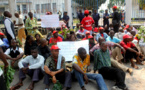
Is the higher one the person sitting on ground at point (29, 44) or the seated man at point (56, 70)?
Answer: the person sitting on ground at point (29, 44)

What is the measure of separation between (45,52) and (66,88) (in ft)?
4.69

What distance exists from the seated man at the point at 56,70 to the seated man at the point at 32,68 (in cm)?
38

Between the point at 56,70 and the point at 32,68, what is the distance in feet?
2.38

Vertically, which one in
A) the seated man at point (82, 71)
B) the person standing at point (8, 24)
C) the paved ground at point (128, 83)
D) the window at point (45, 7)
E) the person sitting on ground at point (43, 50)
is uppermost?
the window at point (45, 7)

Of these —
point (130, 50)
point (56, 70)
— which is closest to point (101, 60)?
point (56, 70)

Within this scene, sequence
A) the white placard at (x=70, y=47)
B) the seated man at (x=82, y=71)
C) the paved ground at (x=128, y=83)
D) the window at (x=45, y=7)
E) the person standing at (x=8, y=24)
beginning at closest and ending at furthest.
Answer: the seated man at (x=82, y=71), the paved ground at (x=128, y=83), the white placard at (x=70, y=47), the person standing at (x=8, y=24), the window at (x=45, y=7)

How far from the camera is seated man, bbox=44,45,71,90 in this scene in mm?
4070

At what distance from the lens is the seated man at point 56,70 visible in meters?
4.07

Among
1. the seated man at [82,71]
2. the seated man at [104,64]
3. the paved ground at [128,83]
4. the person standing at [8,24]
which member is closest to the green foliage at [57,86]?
the paved ground at [128,83]

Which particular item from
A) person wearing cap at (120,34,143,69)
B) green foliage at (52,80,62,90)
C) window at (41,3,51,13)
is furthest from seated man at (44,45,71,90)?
window at (41,3,51,13)

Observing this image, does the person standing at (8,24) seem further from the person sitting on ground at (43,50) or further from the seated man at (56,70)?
the seated man at (56,70)

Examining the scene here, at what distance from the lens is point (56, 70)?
416 centimetres

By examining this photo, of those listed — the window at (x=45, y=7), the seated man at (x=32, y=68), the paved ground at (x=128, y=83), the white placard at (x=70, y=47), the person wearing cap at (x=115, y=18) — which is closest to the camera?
the paved ground at (x=128, y=83)

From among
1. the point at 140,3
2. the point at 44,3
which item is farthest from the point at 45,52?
the point at 44,3
